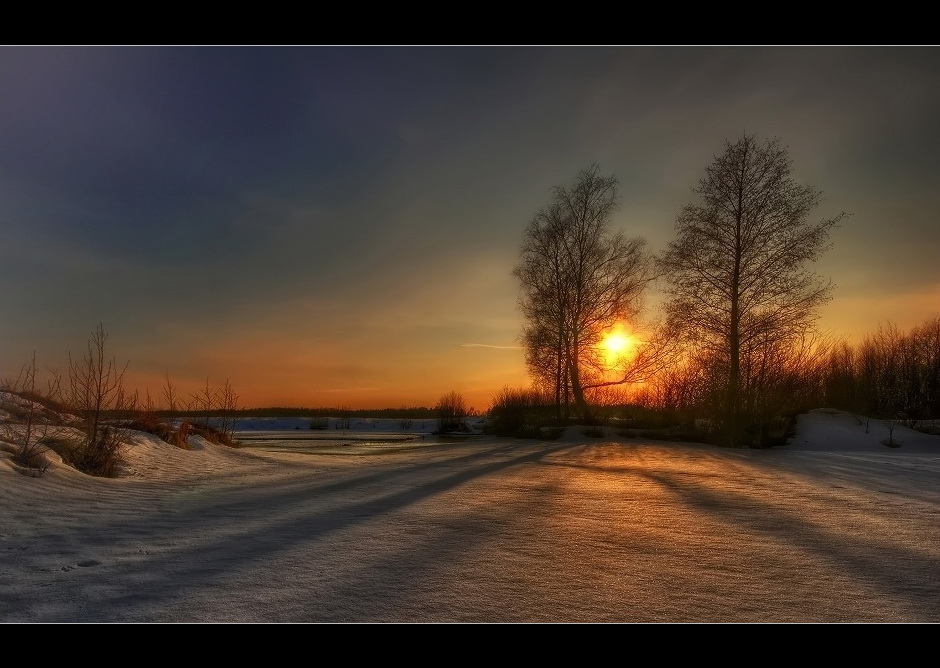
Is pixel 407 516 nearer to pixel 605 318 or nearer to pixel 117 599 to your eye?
pixel 117 599

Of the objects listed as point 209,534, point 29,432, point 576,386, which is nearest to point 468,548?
point 209,534

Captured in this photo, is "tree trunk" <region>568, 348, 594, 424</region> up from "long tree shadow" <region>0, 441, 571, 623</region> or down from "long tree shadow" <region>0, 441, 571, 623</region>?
up

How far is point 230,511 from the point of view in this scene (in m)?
5.71

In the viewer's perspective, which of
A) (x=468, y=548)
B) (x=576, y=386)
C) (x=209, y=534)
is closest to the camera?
(x=468, y=548)

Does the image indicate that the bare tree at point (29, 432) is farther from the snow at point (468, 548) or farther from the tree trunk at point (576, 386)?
the tree trunk at point (576, 386)

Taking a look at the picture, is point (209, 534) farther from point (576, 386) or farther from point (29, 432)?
point (576, 386)

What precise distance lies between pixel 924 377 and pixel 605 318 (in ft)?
64.3

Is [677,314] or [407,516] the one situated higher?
[677,314]

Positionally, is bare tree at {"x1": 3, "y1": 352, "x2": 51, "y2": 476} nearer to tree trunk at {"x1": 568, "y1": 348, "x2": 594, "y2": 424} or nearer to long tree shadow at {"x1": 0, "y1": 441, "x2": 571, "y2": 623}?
long tree shadow at {"x1": 0, "y1": 441, "x2": 571, "y2": 623}

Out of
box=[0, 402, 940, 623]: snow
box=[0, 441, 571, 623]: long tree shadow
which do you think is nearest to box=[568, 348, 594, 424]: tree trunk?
box=[0, 402, 940, 623]: snow

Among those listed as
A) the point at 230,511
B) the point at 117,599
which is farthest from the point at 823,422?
the point at 117,599

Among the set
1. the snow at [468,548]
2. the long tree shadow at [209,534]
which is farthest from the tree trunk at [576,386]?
the long tree shadow at [209,534]
